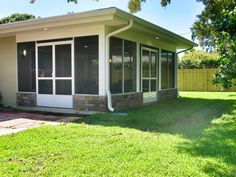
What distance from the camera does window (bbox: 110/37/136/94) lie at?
920 centimetres

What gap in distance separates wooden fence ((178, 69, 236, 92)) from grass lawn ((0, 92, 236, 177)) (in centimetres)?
1489

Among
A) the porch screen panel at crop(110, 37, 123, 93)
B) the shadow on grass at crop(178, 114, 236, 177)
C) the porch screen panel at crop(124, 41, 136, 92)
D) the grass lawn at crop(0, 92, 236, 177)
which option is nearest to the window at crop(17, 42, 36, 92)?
the porch screen panel at crop(110, 37, 123, 93)

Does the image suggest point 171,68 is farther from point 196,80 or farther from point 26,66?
point 196,80

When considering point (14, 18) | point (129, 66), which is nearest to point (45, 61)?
point (129, 66)

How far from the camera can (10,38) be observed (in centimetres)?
1111

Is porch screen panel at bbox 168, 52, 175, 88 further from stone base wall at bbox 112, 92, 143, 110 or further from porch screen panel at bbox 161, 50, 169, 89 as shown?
stone base wall at bbox 112, 92, 143, 110

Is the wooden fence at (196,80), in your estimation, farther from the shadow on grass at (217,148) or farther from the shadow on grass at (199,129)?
the shadow on grass at (217,148)

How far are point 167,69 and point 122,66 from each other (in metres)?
4.95

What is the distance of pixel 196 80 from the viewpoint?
21.9 metres

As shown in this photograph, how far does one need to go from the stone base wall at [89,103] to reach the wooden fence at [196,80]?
14440 mm

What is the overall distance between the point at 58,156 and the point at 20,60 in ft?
23.9

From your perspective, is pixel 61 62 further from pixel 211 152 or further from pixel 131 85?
pixel 211 152

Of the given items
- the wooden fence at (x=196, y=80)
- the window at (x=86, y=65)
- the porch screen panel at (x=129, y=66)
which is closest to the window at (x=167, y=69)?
Result: the porch screen panel at (x=129, y=66)

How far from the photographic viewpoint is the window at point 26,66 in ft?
33.8
